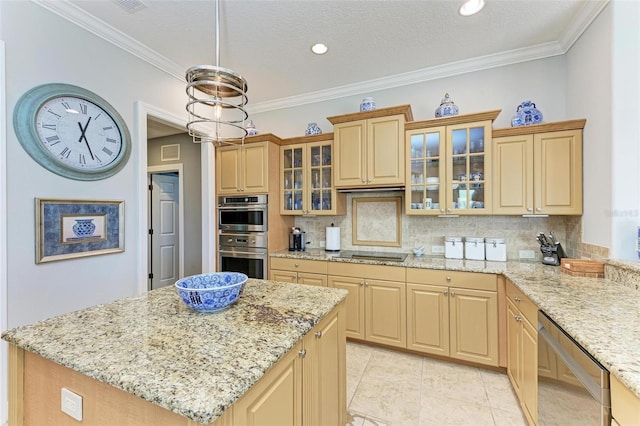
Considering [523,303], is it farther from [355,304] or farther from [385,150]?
[385,150]

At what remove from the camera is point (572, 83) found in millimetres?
2426

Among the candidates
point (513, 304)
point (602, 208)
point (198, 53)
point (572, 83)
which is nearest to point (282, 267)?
point (513, 304)

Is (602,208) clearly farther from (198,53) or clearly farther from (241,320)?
(198,53)

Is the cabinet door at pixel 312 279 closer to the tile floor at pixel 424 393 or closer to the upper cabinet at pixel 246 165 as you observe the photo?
the tile floor at pixel 424 393

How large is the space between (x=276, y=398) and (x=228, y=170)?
292cm

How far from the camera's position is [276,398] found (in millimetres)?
978

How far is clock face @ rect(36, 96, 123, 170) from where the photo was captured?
1.93 metres

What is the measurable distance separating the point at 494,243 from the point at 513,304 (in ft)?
2.40

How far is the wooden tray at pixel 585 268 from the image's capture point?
1887 millimetres

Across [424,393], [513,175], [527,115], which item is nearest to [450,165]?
[513,175]

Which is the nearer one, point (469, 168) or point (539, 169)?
point (539, 169)

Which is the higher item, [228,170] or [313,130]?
[313,130]

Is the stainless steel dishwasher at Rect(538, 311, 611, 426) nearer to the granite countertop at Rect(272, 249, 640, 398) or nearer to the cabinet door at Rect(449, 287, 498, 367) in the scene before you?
the granite countertop at Rect(272, 249, 640, 398)

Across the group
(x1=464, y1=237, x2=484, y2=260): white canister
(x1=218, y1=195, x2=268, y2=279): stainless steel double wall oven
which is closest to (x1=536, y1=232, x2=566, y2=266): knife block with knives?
(x1=464, y1=237, x2=484, y2=260): white canister
